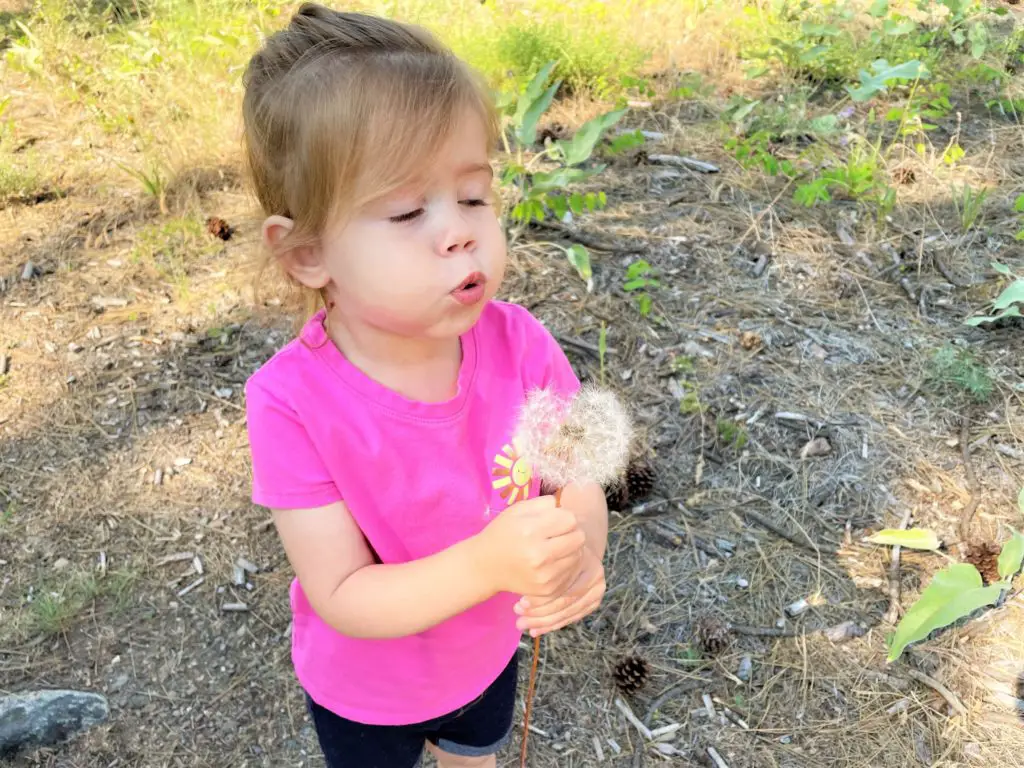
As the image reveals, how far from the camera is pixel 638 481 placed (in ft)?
7.38

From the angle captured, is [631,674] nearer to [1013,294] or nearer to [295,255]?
[295,255]

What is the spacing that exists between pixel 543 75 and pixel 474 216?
74.8 inches

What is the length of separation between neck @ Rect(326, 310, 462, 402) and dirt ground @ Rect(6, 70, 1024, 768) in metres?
1.15

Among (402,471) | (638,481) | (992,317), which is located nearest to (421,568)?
(402,471)

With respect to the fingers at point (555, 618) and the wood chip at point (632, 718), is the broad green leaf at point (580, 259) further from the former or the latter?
the fingers at point (555, 618)

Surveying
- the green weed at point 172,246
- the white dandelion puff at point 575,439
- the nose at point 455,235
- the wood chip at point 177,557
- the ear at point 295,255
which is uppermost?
the nose at point 455,235

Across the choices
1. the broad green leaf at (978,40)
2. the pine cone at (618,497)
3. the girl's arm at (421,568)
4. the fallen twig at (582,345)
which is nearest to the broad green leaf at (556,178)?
the fallen twig at (582,345)

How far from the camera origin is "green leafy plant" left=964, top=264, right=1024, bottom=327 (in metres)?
2.30

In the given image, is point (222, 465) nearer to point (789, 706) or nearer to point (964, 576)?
point (789, 706)

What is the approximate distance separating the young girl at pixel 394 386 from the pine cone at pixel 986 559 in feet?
4.39

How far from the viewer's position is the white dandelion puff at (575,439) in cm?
94

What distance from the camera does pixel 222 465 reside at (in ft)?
7.86

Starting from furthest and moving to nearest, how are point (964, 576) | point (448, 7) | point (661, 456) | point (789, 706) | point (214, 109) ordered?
point (448, 7), point (214, 109), point (661, 456), point (789, 706), point (964, 576)

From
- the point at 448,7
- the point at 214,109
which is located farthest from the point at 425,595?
the point at 448,7
